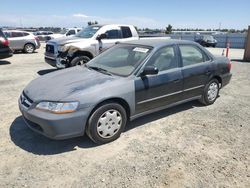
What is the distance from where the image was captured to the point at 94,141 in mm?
3740

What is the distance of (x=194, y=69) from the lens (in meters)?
4.94

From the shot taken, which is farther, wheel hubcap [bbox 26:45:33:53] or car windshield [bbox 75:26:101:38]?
wheel hubcap [bbox 26:45:33:53]

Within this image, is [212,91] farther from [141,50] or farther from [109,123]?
[109,123]

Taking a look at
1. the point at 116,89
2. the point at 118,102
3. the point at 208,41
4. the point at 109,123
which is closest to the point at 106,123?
the point at 109,123

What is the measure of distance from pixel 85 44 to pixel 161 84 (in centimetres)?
485

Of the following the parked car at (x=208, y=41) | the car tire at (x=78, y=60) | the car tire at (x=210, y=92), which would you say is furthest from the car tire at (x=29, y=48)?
the parked car at (x=208, y=41)

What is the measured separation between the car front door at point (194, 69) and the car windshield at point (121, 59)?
93 centimetres

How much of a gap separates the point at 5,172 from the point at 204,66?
4.18 metres

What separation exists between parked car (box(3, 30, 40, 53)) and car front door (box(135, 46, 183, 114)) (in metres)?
14.0

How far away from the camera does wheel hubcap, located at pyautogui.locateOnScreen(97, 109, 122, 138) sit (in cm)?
371

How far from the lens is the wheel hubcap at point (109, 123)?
3715mm

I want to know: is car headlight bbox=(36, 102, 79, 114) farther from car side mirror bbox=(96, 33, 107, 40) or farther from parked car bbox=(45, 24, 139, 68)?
car side mirror bbox=(96, 33, 107, 40)

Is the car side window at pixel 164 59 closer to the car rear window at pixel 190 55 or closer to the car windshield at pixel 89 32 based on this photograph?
the car rear window at pixel 190 55

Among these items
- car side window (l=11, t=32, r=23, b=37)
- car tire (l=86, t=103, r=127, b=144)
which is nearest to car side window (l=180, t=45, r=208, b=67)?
car tire (l=86, t=103, r=127, b=144)
